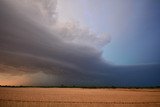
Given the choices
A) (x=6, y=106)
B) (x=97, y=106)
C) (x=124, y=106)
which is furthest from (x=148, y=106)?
(x=6, y=106)

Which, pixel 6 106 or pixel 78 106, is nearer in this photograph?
pixel 6 106

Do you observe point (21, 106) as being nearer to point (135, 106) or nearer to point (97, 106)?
point (97, 106)

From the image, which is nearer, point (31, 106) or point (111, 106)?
point (31, 106)

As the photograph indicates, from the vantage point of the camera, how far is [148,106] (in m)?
17.9

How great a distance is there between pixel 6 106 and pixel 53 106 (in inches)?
115

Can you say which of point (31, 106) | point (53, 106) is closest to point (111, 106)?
point (53, 106)

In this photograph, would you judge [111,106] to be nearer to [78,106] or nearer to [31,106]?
[78,106]

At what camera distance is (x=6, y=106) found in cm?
1572

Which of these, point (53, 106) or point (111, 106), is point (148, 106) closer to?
point (111, 106)

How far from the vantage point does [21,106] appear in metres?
16.3

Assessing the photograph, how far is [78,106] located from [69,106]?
579 mm

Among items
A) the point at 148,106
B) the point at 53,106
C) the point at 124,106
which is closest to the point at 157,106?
the point at 148,106

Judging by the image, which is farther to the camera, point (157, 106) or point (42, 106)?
point (157, 106)

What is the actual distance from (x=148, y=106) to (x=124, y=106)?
178cm
